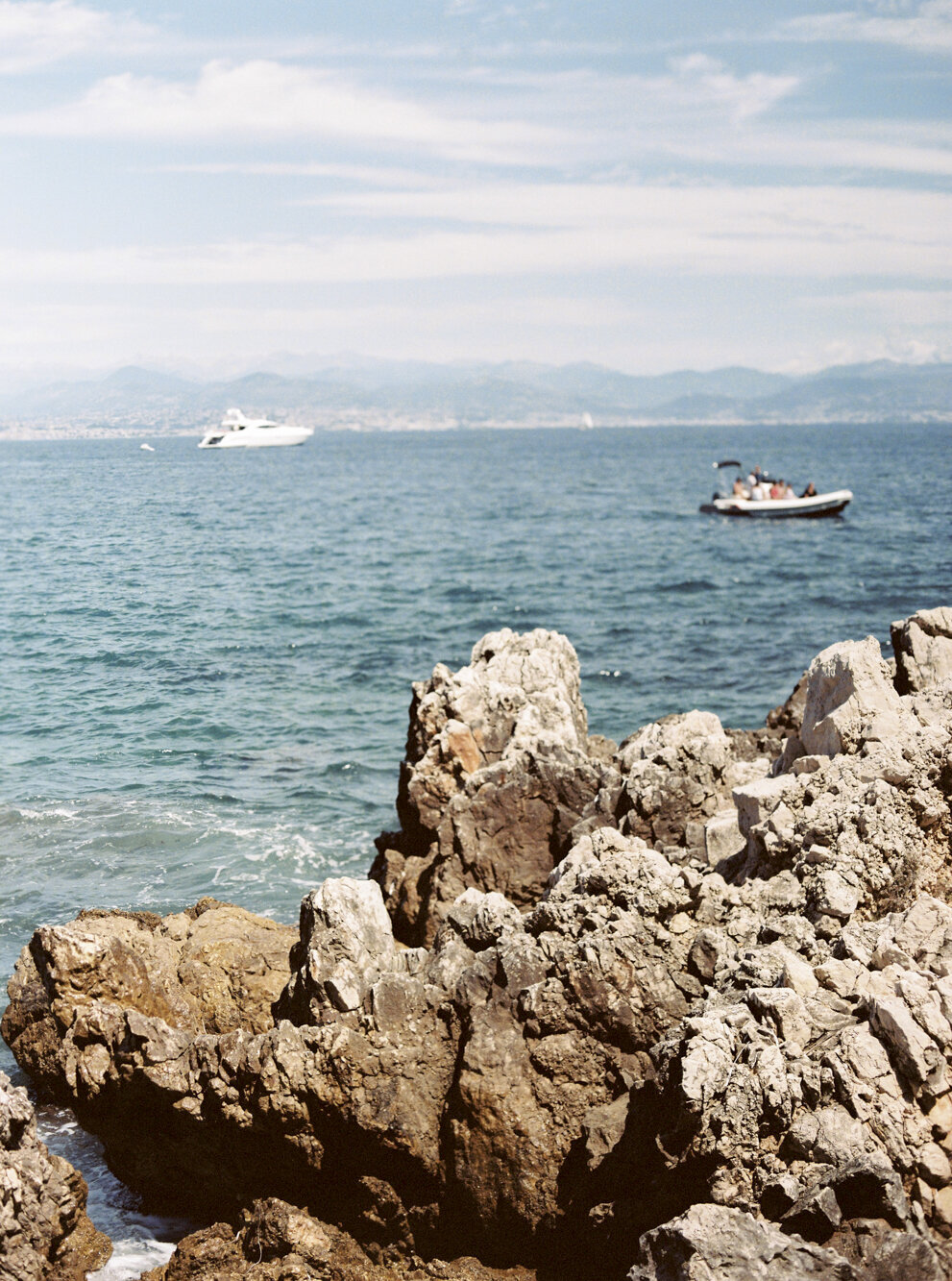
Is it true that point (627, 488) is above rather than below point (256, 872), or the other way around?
above

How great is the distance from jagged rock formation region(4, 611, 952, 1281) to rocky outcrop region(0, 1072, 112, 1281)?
883 millimetres

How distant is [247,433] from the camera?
92750 mm

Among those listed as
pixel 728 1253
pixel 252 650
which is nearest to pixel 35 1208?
pixel 728 1253

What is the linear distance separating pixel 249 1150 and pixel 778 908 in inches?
176

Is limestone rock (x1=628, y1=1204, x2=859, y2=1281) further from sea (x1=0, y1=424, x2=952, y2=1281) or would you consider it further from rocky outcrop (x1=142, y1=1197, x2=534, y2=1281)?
sea (x1=0, y1=424, x2=952, y2=1281)

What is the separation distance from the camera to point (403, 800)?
14.5 metres

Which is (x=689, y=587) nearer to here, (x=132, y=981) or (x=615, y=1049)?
(x=132, y=981)

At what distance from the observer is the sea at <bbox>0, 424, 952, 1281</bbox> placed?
51.8 ft

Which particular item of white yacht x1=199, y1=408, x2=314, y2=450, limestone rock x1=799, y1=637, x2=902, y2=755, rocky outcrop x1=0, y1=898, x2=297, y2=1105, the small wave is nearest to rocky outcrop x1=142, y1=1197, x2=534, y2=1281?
rocky outcrop x1=0, y1=898, x2=297, y2=1105

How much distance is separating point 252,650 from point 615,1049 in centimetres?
1771

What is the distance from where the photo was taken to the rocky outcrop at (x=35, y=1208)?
779 centimetres

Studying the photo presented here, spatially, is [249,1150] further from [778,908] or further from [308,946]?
[778,908]

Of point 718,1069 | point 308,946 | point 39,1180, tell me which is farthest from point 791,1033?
point 39,1180

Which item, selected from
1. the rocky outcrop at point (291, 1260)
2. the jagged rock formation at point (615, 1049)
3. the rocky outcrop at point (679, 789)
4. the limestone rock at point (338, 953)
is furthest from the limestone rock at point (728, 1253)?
the rocky outcrop at point (679, 789)
